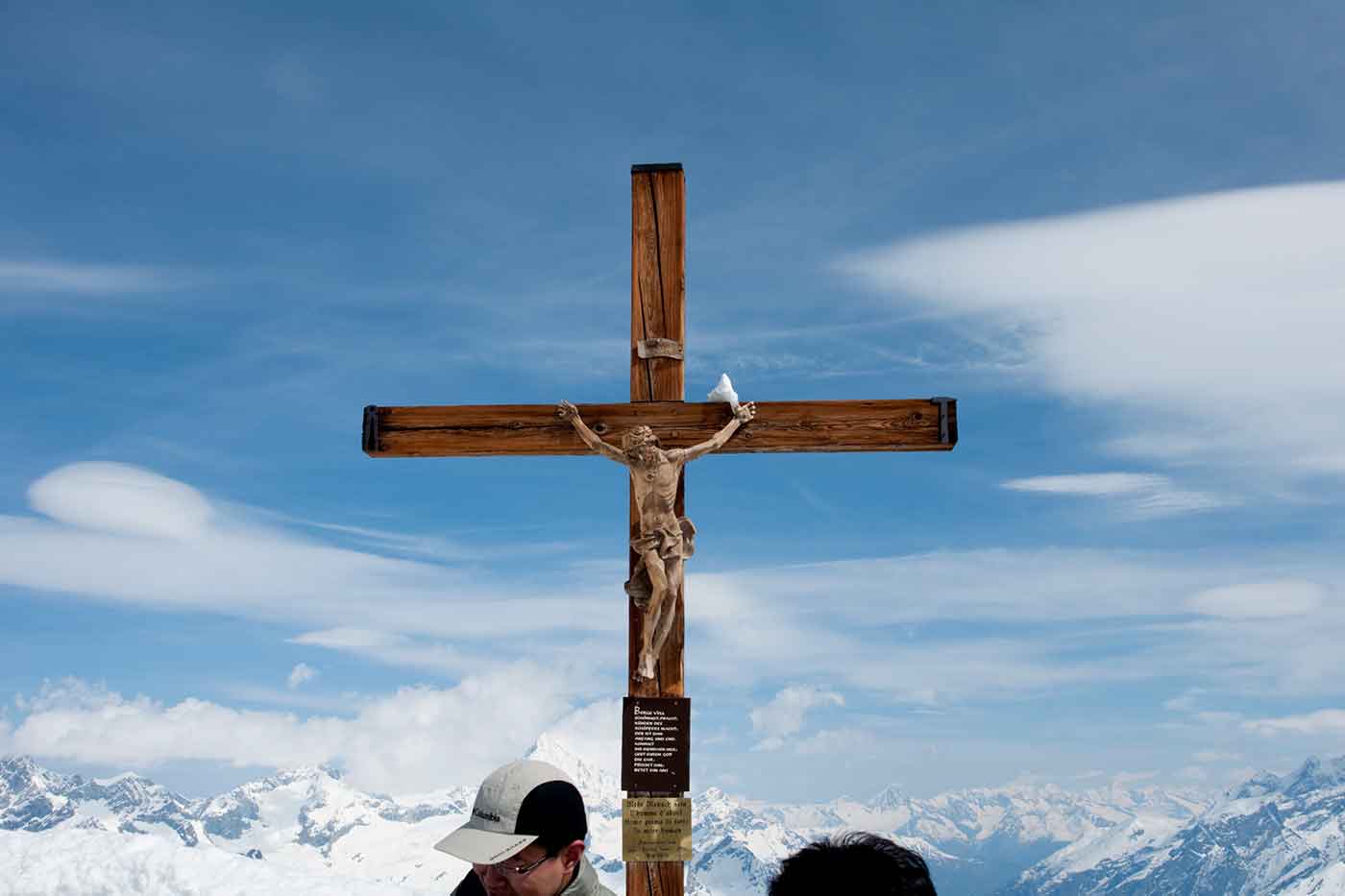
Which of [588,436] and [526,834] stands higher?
[588,436]

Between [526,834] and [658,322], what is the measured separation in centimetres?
571

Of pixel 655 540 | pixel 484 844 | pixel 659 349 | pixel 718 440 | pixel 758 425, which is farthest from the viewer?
pixel 659 349

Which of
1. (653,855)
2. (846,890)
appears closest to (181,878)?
(653,855)

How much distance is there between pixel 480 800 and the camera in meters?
3.09

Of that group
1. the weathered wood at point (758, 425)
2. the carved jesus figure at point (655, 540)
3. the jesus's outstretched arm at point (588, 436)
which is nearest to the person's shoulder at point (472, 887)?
the carved jesus figure at point (655, 540)

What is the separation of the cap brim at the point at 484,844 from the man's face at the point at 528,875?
4cm

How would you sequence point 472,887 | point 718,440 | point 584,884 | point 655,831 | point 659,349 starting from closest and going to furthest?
point 584,884, point 472,887, point 655,831, point 718,440, point 659,349

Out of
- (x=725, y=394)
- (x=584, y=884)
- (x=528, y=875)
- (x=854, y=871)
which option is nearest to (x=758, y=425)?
(x=725, y=394)

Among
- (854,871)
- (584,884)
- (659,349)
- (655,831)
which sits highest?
(659,349)

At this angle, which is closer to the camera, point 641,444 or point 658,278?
point 641,444

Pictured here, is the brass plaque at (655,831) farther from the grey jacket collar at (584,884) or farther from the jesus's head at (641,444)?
the grey jacket collar at (584,884)

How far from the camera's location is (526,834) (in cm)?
302

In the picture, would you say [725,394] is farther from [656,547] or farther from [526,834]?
[526,834]

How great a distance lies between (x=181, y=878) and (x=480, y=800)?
5.26 meters
